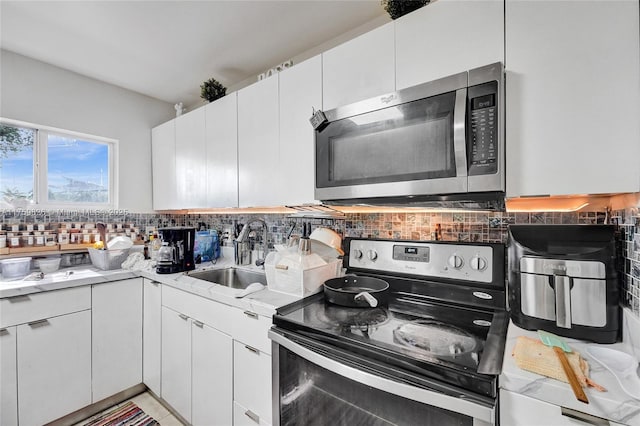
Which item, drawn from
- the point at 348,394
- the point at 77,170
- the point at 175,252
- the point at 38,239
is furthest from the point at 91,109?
the point at 348,394

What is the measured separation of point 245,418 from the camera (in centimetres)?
138

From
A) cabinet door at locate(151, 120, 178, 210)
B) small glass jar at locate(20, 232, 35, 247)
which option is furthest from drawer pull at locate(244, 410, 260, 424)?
small glass jar at locate(20, 232, 35, 247)

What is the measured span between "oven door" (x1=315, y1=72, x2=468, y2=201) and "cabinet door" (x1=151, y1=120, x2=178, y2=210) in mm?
1724

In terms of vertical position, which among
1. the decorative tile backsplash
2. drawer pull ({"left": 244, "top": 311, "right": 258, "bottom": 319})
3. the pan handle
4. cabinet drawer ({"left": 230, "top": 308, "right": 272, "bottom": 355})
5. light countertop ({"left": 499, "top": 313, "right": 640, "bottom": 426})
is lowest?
cabinet drawer ({"left": 230, "top": 308, "right": 272, "bottom": 355})

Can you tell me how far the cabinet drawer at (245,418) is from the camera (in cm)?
132

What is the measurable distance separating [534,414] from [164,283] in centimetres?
198

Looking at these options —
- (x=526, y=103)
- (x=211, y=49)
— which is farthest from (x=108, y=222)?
(x=526, y=103)

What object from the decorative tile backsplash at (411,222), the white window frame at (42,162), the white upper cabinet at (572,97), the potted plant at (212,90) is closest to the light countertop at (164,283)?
the decorative tile backsplash at (411,222)

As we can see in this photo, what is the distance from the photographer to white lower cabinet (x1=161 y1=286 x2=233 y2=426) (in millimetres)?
1495

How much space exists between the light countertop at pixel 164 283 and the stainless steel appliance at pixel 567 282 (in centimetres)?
92

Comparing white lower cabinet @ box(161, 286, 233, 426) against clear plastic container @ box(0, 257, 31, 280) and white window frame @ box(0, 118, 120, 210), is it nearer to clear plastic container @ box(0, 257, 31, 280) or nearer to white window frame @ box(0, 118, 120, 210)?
clear plastic container @ box(0, 257, 31, 280)

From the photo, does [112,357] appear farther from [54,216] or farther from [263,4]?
[263,4]

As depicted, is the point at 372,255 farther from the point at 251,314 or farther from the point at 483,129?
the point at 483,129

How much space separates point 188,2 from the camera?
1.55 meters
